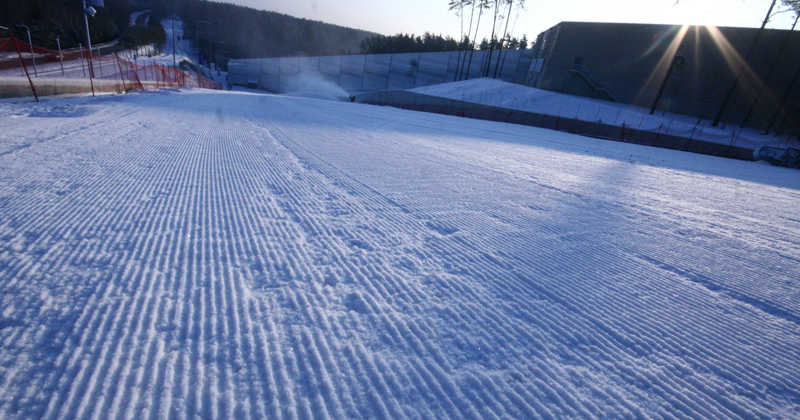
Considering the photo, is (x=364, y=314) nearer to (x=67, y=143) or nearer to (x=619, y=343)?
(x=619, y=343)

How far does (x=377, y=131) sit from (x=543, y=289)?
8862 millimetres

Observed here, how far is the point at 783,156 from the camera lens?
17547 millimetres

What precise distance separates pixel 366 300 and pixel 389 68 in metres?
56.1

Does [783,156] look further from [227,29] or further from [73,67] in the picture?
[227,29]

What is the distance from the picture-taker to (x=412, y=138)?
33.8 ft

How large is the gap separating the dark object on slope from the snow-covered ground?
618 cm

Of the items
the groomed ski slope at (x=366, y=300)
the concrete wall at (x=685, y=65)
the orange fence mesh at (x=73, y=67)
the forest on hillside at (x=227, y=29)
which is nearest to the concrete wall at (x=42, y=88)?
the orange fence mesh at (x=73, y=67)

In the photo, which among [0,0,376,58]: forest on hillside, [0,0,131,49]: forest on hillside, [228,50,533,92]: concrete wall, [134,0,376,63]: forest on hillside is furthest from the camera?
[134,0,376,63]: forest on hillside

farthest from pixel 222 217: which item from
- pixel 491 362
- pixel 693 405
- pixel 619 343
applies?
pixel 693 405

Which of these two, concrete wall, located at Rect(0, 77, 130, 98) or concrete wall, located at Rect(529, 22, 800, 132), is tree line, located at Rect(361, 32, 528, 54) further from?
concrete wall, located at Rect(0, 77, 130, 98)

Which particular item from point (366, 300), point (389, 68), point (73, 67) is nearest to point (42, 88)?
point (366, 300)

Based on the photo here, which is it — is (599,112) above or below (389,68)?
below

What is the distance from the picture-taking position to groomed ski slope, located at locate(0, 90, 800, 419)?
5.97ft

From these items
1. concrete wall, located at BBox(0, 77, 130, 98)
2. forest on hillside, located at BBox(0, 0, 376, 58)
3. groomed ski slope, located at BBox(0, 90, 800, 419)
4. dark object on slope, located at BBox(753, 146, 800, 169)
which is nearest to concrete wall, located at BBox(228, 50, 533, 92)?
forest on hillside, located at BBox(0, 0, 376, 58)
